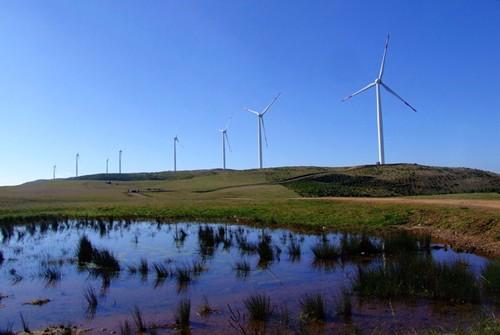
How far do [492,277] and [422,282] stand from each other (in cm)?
192

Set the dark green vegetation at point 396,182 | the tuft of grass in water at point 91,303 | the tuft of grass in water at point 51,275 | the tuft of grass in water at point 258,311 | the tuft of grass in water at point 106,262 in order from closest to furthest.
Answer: the tuft of grass in water at point 258,311 → the tuft of grass in water at point 91,303 → the tuft of grass in water at point 51,275 → the tuft of grass in water at point 106,262 → the dark green vegetation at point 396,182

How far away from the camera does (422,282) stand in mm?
15000

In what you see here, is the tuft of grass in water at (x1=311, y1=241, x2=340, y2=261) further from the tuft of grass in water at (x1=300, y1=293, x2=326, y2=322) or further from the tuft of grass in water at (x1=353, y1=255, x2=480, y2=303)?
the tuft of grass in water at (x1=300, y1=293, x2=326, y2=322)

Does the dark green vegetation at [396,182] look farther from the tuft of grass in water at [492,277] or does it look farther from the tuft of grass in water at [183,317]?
the tuft of grass in water at [183,317]

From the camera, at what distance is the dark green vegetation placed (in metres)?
87.0

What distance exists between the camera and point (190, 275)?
18.8 metres

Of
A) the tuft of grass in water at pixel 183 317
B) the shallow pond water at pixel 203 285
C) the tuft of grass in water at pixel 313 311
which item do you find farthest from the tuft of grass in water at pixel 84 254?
the tuft of grass in water at pixel 313 311

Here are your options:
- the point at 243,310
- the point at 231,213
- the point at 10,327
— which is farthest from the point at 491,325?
the point at 231,213

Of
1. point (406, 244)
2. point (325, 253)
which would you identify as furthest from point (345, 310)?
point (406, 244)

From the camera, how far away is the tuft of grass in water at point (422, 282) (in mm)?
13984

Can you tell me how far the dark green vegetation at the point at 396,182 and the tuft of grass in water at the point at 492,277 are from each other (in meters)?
64.7

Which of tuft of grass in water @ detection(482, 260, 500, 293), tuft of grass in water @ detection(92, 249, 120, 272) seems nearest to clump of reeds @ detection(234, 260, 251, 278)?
tuft of grass in water @ detection(92, 249, 120, 272)

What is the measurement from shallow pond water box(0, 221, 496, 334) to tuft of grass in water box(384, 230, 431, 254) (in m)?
0.70

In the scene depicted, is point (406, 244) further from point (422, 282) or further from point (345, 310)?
point (345, 310)
